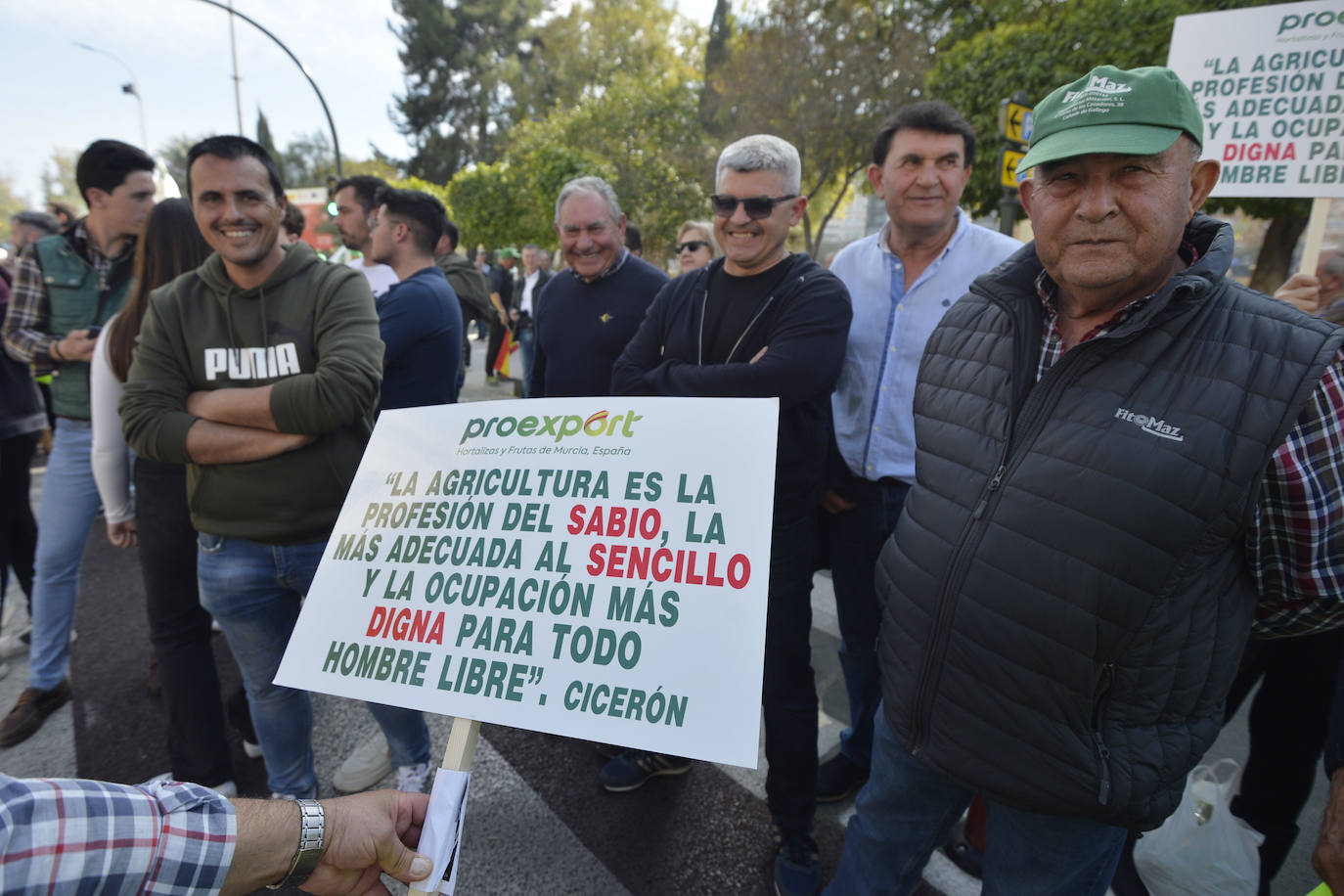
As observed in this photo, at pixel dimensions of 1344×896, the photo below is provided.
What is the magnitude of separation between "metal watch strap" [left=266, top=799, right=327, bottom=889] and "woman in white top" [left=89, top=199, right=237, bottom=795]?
164 cm

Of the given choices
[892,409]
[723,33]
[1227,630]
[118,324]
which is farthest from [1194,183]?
[723,33]

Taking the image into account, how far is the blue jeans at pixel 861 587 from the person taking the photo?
2.30m

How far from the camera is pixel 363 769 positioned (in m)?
2.62

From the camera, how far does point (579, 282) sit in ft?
10.3

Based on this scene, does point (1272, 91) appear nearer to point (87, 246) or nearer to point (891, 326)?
point (891, 326)

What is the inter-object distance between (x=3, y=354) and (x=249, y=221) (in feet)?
7.49

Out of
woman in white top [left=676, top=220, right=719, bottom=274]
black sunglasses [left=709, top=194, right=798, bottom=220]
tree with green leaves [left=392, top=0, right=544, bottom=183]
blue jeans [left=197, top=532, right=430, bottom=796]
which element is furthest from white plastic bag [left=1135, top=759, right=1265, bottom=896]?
tree with green leaves [left=392, top=0, right=544, bottom=183]

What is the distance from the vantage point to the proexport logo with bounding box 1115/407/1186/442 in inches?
44.1

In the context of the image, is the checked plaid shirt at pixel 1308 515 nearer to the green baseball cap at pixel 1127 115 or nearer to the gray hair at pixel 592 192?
the green baseball cap at pixel 1127 115

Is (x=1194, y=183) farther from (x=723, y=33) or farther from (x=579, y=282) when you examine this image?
(x=723, y=33)

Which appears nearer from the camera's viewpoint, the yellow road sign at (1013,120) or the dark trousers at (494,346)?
the yellow road sign at (1013,120)

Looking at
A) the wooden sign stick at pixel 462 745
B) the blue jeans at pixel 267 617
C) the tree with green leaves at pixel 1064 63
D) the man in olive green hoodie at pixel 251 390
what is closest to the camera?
the wooden sign stick at pixel 462 745

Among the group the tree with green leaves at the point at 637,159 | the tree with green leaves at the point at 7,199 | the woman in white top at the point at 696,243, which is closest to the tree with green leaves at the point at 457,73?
the tree with green leaves at the point at 637,159

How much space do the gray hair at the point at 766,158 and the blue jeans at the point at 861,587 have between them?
3.34 ft
